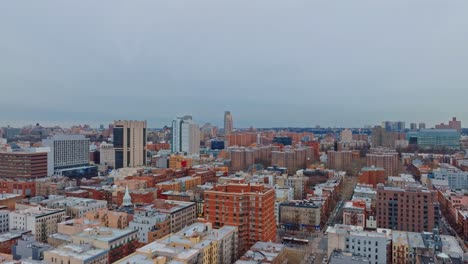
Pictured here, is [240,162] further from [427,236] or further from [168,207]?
[427,236]

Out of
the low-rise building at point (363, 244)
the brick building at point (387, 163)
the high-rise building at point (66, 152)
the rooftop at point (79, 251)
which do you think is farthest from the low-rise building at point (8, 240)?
the brick building at point (387, 163)

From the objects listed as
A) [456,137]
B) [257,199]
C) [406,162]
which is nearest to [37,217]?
[257,199]

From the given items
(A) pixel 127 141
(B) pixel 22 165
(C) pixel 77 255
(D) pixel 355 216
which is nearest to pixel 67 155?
(A) pixel 127 141

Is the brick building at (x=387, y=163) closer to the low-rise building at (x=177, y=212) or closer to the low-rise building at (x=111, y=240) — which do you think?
the low-rise building at (x=177, y=212)

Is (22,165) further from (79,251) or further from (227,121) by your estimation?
(227,121)

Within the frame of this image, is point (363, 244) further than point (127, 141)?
No

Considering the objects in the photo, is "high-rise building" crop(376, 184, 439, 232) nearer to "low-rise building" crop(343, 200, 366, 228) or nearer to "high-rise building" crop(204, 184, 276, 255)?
"low-rise building" crop(343, 200, 366, 228)
